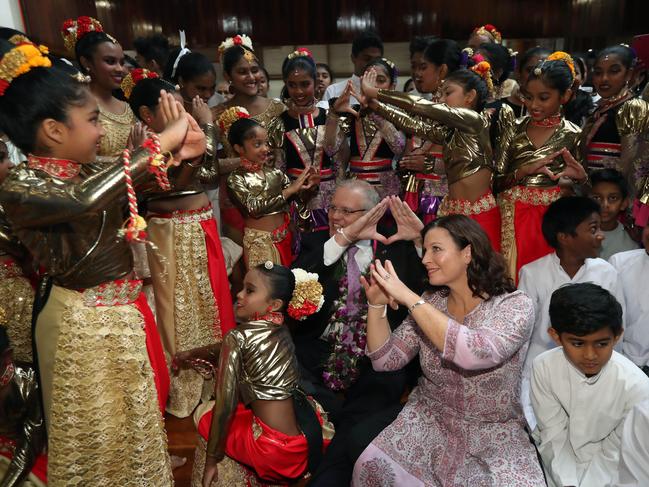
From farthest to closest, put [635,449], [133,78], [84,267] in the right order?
[133,78], [635,449], [84,267]

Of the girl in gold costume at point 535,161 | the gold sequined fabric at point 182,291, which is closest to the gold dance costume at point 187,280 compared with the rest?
the gold sequined fabric at point 182,291

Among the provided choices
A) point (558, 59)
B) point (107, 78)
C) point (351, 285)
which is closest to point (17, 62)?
point (107, 78)

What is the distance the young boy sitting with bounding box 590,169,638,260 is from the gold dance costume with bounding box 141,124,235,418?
1.93 metres

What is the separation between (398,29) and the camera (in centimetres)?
693

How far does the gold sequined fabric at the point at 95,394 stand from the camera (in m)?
1.50

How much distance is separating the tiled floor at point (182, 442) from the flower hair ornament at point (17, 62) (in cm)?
159

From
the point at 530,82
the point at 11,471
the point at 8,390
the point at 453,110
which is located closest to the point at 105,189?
the point at 8,390

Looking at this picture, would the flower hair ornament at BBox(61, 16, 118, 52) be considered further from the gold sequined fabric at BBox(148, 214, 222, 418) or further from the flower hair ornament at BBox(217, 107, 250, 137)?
the gold sequined fabric at BBox(148, 214, 222, 418)

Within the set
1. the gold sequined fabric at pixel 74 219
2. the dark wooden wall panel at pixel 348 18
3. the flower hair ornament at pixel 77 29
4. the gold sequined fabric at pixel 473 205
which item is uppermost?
the dark wooden wall panel at pixel 348 18

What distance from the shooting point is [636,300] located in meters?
2.34

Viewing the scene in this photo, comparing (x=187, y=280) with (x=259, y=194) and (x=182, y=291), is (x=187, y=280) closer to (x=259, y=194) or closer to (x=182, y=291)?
(x=182, y=291)

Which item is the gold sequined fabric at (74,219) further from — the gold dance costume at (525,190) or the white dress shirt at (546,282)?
the gold dance costume at (525,190)

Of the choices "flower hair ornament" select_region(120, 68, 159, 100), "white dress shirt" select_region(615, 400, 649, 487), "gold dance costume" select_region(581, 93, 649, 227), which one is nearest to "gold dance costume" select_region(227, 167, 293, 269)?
"flower hair ornament" select_region(120, 68, 159, 100)

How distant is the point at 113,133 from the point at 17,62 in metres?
1.37
